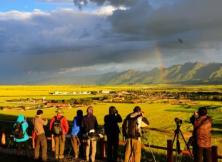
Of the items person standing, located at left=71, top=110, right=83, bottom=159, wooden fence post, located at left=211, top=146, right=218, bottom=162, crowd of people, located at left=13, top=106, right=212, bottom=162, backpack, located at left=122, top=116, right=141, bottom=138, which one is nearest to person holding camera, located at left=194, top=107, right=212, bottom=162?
crowd of people, located at left=13, top=106, right=212, bottom=162

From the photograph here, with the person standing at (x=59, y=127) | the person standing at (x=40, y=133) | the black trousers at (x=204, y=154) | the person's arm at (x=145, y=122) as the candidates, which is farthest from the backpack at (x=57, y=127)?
the black trousers at (x=204, y=154)

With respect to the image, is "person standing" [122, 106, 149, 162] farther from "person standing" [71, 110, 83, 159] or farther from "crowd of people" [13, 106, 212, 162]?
"person standing" [71, 110, 83, 159]

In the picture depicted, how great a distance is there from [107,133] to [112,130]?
30 centimetres

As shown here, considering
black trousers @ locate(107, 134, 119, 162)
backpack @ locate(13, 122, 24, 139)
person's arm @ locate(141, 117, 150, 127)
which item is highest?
person's arm @ locate(141, 117, 150, 127)

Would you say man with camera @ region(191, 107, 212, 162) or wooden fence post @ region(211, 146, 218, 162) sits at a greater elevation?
man with camera @ region(191, 107, 212, 162)

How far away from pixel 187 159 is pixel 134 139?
8.51m

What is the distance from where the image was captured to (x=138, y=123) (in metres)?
14.1

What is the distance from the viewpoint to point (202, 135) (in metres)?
13.2

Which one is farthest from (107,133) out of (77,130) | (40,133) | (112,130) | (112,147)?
(40,133)

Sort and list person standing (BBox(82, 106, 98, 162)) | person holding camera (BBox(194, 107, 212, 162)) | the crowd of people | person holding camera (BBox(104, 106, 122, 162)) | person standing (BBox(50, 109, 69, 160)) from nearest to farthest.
→ person holding camera (BBox(194, 107, 212, 162))
the crowd of people
person holding camera (BBox(104, 106, 122, 162))
person standing (BBox(82, 106, 98, 162))
person standing (BBox(50, 109, 69, 160))

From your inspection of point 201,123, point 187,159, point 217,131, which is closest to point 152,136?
point 217,131

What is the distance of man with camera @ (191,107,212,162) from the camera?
517 inches

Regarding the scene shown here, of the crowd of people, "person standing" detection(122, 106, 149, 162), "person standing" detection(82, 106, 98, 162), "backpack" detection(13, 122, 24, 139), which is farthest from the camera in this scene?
"backpack" detection(13, 122, 24, 139)

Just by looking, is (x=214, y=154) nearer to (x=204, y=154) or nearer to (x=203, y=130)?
(x=204, y=154)
